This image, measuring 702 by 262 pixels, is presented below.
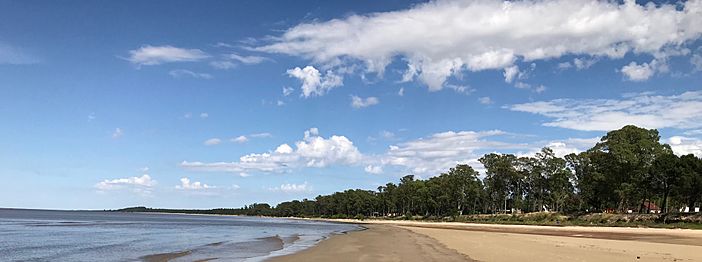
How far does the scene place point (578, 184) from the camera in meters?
106

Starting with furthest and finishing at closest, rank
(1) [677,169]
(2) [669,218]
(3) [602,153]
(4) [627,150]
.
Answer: (3) [602,153]
(4) [627,150]
(1) [677,169]
(2) [669,218]

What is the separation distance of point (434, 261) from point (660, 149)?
74.4 metres

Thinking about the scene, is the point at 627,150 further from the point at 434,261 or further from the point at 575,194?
the point at 434,261

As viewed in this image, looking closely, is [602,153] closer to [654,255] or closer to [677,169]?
[677,169]

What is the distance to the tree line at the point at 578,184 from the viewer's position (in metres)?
78.6

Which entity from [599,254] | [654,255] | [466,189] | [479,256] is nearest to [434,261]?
[479,256]

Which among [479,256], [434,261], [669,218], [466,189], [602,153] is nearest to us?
[434,261]

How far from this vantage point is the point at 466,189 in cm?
13262

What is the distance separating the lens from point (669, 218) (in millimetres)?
68062

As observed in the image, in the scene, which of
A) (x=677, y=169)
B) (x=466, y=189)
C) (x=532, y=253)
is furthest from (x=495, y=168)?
(x=532, y=253)

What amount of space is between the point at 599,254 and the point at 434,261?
27.0ft

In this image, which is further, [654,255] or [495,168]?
[495,168]

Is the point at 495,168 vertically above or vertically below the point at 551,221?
above

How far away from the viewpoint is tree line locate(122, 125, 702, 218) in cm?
7862
